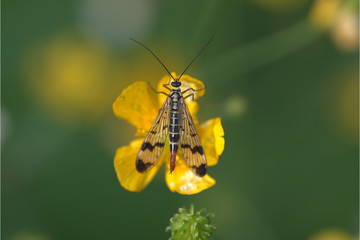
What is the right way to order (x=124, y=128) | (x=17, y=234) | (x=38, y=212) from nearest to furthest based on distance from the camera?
(x=17, y=234) → (x=38, y=212) → (x=124, y=128)

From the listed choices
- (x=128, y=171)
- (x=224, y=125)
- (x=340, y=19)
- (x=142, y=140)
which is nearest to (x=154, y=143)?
(x=142, y=140)

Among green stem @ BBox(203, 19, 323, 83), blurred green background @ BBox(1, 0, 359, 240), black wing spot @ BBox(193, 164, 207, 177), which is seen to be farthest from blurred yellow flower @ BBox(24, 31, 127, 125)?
black wing spot @ BBox(193, 164, 207, 177)

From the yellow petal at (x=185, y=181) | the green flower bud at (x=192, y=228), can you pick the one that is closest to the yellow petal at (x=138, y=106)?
the yellow petal at (x=185, y=181)

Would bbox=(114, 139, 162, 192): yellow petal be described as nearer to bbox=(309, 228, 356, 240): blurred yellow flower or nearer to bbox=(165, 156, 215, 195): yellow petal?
bbox=(165, 156, 215, 195): yellow petal

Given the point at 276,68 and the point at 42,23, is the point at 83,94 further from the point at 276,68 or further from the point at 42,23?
the point at 276,68

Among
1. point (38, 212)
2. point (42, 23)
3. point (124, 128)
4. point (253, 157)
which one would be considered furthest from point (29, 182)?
point (253, 157)

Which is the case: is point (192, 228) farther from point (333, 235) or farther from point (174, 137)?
point (333, 235)

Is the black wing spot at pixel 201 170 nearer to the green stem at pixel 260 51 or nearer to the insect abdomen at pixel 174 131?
the insect abdomen at pixel 174 131
